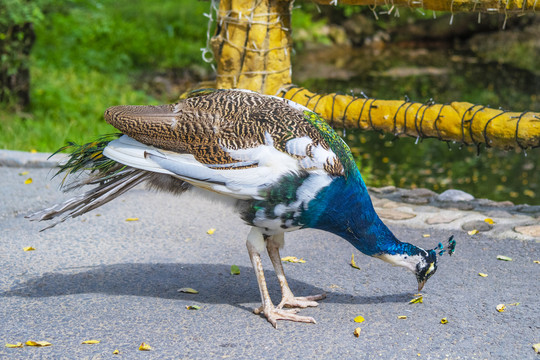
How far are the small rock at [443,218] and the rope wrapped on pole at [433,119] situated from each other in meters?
0.60

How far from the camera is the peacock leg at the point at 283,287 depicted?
149 inches

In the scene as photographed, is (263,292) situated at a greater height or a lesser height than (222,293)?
greater

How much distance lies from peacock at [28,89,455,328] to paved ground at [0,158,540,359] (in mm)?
257

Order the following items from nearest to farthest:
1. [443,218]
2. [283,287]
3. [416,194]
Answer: [283,287]
[443,218]
[416,194]

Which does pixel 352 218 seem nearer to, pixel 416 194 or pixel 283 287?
pixel 283 287

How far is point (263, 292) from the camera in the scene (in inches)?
142

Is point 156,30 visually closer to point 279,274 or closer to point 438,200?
point 438,200

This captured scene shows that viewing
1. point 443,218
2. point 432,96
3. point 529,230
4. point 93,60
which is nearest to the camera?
point 529,230

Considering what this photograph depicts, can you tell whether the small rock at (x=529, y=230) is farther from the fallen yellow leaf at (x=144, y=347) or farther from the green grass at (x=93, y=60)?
the green grass at (x=93, y=60)

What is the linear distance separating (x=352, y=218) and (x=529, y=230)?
199 centimetres

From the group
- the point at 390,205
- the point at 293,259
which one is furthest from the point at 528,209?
the point at 293,259

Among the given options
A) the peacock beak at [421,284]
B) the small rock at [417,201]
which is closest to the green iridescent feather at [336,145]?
the peacock beak at [421,284]

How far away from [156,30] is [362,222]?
11562 millimetres

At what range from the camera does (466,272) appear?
423 centimetres
